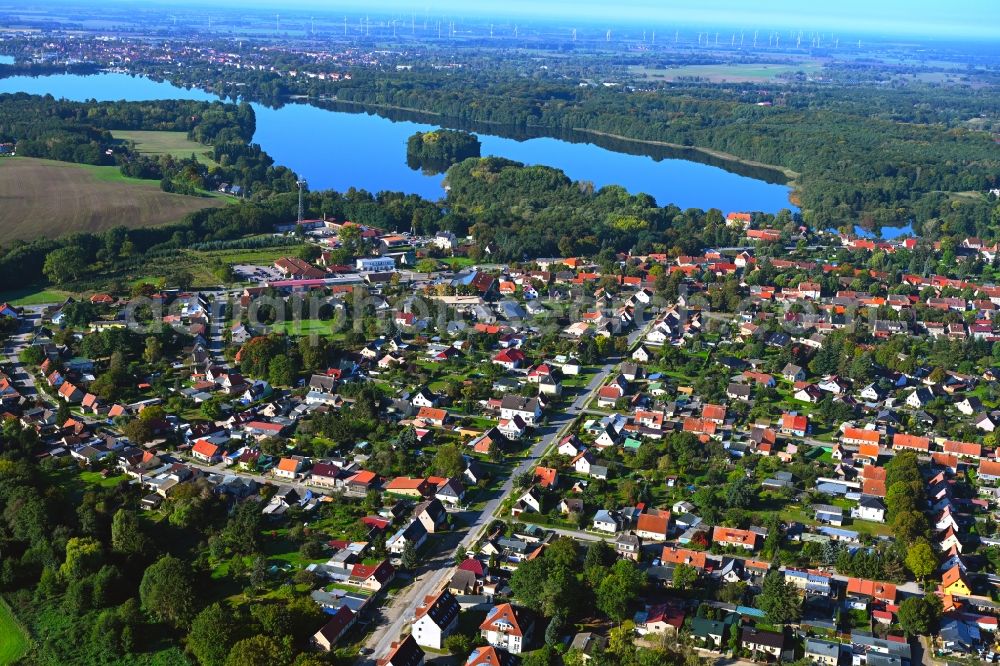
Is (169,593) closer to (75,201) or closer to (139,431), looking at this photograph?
(139,431)

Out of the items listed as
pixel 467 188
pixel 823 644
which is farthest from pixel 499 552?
pixel 467 188

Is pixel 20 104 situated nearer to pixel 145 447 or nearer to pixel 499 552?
pixel 145 447

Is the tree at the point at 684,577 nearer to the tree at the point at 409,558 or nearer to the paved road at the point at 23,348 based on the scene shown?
the tree at the point at 409,558

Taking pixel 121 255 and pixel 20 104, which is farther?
pixel 20 104

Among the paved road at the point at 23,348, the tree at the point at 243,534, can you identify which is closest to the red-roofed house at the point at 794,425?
the tree at the point at 243,534

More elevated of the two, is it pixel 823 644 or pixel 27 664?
pixel 823 644
